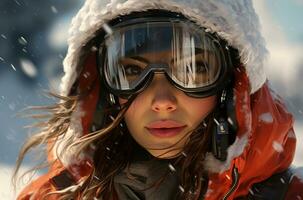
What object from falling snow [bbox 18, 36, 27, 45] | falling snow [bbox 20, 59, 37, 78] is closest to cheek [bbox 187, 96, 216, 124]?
falling snow [bbox 20, 59, 37, 78]

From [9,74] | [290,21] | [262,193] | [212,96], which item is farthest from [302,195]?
[290,21]

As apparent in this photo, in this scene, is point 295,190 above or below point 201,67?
below

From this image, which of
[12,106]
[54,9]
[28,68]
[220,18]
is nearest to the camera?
[220,18]

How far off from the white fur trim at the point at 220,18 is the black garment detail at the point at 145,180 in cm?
46

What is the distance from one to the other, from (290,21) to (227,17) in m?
9.07

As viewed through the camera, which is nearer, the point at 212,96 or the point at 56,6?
the point at 212,96

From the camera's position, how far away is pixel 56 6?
706 cm

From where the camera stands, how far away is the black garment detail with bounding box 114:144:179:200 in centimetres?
232

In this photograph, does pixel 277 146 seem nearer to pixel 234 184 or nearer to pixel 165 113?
pixel 234 184

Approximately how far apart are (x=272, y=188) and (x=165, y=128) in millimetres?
450

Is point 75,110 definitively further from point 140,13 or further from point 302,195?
point 302,195

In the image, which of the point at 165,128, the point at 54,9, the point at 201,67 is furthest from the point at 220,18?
the point at 54,9

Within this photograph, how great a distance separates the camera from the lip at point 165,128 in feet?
7.07

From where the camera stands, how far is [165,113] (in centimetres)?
214
